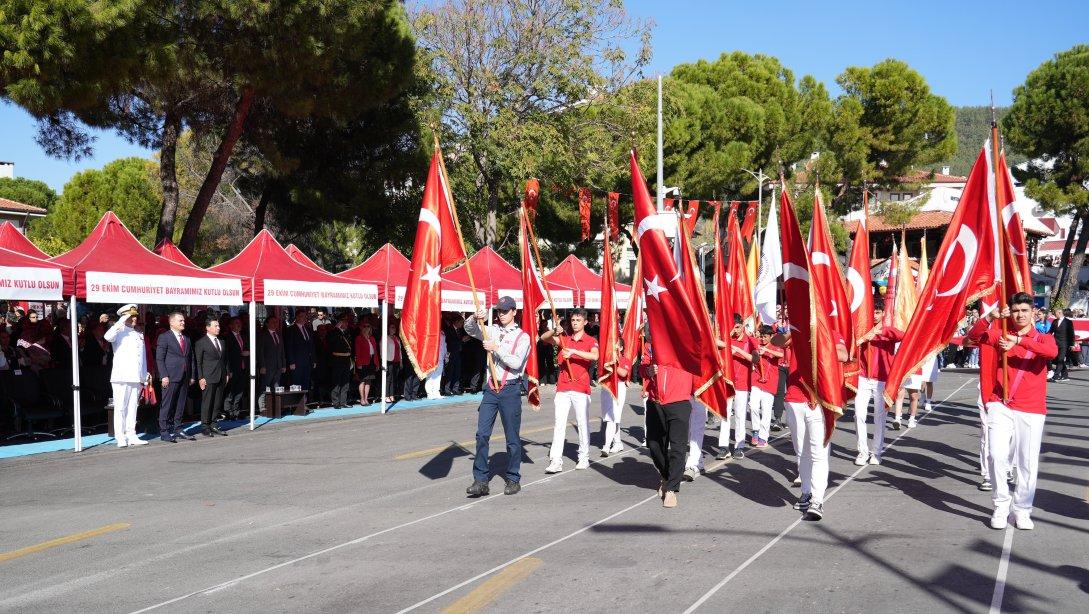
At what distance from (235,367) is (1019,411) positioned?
12.8 m

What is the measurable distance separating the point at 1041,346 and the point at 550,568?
438 centimetres

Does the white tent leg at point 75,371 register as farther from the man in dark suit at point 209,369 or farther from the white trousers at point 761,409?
the white trousers at point 761,409

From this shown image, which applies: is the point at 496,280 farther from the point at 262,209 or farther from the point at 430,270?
the point at 430,270

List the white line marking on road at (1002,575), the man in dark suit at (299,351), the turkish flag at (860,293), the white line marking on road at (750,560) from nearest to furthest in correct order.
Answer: the white line marking on road at (1002,575) < the white line marking on road at (750,560) < the turkish flag at (860,293) < the man in dark suit at (299,351)

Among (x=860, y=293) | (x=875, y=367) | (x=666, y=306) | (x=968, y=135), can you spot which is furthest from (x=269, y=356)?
(x=968, y=135)

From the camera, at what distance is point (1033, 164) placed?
168 ft

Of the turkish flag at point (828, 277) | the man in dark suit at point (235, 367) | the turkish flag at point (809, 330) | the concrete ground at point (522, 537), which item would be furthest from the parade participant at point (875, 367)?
the man in dark suit at point (235, 367)

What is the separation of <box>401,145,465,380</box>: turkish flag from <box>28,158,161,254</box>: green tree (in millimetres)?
56262

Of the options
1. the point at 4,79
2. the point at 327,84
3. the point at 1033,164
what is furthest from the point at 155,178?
the point at 1033,164

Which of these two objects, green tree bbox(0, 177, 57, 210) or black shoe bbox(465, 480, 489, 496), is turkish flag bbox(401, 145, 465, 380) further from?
green tree bbox(0, 177, 57, 210)

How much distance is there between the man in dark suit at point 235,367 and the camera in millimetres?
17000

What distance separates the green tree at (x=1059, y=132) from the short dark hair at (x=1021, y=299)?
45717 mm

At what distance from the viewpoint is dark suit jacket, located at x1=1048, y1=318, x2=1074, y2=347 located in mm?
26109

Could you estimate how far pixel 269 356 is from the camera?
18.0 metres
